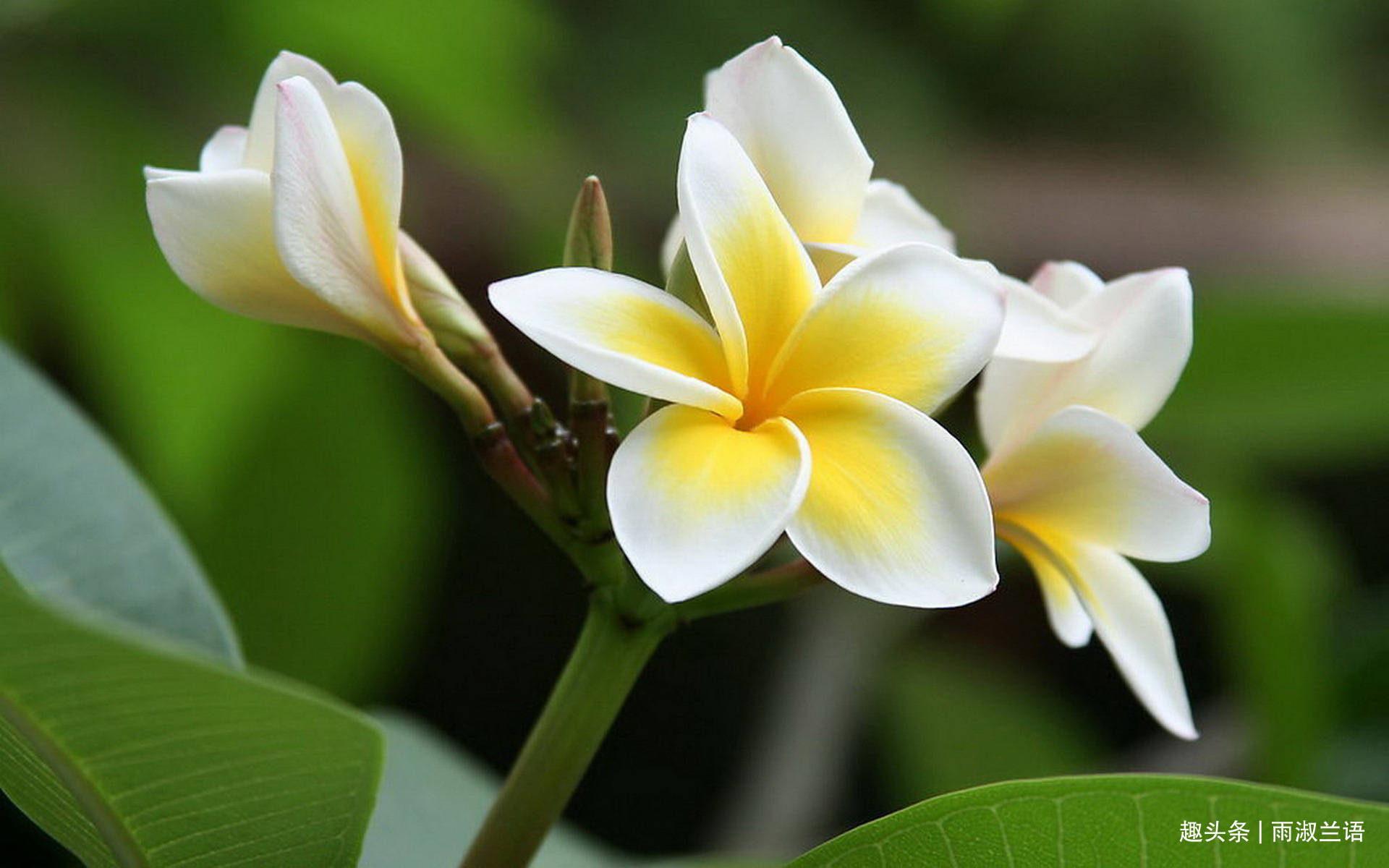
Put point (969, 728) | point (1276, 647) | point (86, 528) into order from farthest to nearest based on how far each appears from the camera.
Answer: point (969, 728) → point (1276, 647) → point (86, 528)

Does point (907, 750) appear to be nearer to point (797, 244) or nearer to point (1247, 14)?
point (1247, 14)

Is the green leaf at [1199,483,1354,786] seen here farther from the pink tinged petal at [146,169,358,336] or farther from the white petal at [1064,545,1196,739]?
the pink tinged petal at [146,169,358,336]


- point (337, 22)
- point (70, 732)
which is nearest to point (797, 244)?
point (70, 732)

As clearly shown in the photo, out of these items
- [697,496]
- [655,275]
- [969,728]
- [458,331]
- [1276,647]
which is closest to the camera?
[697,496]

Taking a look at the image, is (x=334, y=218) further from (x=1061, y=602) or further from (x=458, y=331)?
(x=1061, y=602)

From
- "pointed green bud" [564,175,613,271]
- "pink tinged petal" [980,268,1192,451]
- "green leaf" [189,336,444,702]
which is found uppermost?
"pointed green bud" [564,175,613,271]

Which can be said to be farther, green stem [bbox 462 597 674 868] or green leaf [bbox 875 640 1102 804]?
green leaf [bbox 875 640 1102 804]

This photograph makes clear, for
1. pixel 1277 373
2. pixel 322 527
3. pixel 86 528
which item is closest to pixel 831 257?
pixel 86 528

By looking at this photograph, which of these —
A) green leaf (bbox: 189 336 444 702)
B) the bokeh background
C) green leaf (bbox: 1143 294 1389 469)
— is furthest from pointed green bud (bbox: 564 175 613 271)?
green leaf (bbox: 1143 294 1389 469)
